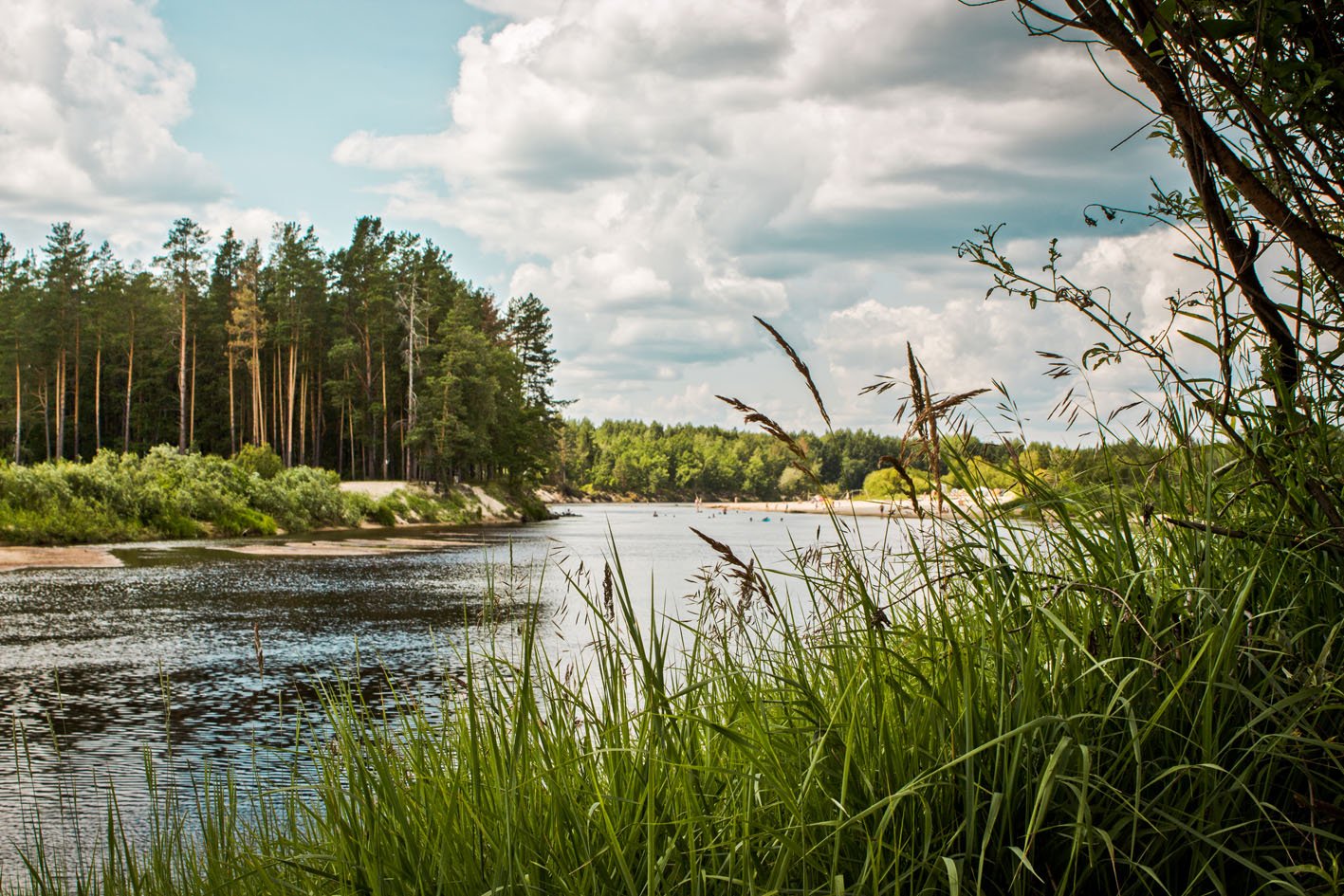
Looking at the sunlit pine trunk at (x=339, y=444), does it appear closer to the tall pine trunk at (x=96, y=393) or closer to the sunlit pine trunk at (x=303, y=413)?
the sunlit pine trunk at (x=303, y=413)

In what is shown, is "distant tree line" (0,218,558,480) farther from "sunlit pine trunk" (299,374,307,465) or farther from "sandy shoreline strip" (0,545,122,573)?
"sandy shoreline strip" (0,545,122,573)

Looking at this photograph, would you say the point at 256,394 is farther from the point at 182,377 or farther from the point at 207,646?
the point at 207,646

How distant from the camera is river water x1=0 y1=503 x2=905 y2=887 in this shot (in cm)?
611

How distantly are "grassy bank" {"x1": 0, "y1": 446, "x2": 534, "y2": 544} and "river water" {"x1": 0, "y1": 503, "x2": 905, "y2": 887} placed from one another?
3.10m

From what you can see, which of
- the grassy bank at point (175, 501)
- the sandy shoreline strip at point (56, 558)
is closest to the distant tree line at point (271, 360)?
the grassy bank at point (175, 501)

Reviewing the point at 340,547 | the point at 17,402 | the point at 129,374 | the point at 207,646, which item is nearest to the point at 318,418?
the point at 129,374

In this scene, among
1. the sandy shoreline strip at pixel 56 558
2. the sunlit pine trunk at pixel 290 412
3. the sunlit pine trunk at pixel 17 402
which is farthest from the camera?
the sunlit pine trunk at pixel 290 412

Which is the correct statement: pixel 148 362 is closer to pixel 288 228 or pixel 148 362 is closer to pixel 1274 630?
pixel 288 228

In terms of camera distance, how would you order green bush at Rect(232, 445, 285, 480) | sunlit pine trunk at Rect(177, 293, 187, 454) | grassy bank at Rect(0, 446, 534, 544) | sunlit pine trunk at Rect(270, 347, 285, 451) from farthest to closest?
sunlit pine trunk at Rect(270, 347, 285, 451)
sunlit pine trunk at Rect(177, 293, 187, 454)
green bush at Rect(232, 445, 285, 480)
grassy bank at Rect(0, 446, 534, 544)

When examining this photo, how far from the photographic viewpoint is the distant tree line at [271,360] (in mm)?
56000

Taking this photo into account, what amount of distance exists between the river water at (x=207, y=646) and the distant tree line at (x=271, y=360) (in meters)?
29.9

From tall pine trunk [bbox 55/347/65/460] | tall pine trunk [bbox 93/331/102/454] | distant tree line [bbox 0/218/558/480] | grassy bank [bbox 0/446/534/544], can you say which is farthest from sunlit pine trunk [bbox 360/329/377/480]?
tall pine trunk [bbox 55/347/65/460]

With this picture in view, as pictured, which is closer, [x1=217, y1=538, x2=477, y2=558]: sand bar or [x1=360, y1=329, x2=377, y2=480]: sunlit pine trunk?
[x1=217, y1=538, x2=477, y2=558]: sand bar

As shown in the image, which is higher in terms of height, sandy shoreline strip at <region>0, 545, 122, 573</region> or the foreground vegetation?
the foreground vegetation
